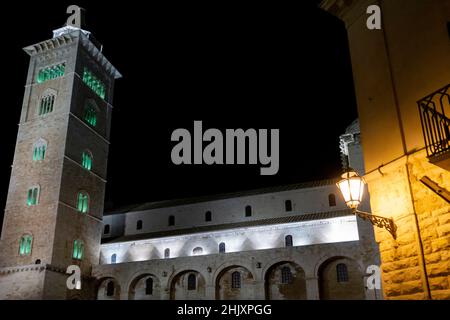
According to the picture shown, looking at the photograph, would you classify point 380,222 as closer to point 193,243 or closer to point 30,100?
point 193,243

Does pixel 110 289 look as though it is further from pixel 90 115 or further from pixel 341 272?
pixel 341 272

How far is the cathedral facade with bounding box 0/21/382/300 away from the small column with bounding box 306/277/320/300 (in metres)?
0.06

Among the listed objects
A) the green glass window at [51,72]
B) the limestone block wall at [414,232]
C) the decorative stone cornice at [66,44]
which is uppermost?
the decorative stone cornice at [66,44]

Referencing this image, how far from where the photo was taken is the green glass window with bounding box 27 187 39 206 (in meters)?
31.3

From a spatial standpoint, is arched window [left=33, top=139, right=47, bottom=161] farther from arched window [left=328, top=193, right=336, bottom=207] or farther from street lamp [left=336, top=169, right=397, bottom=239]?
street lamp [left=336, top=169, right=397, bottom=239]

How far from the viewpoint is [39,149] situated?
33.0 meters

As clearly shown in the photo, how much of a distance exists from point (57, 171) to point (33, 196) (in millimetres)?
2560

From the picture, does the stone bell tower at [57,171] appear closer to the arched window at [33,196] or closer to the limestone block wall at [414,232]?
the arched window at [33,196]

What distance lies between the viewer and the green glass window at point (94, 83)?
36.8m

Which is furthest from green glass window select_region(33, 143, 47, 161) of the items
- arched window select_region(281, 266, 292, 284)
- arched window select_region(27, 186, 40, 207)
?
arched window select_region(281, 266, 292, 284)

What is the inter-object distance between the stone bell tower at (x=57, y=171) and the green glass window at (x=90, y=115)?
0.08 feet

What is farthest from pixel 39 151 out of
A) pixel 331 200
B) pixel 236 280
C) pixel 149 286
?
pixel 331 200

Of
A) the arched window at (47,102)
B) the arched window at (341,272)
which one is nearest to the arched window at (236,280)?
the arched window at (341,272)
